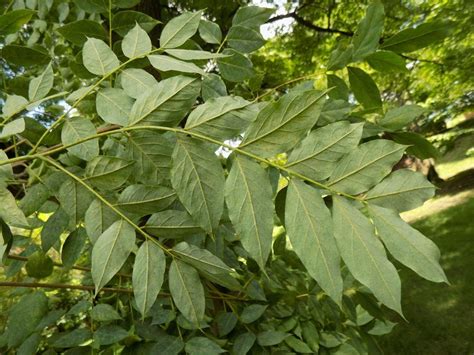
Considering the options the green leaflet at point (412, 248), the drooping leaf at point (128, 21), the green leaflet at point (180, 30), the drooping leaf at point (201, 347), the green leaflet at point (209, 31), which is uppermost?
the drooping leaf at point (128, 21)

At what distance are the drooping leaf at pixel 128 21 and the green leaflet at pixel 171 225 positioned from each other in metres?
0.62

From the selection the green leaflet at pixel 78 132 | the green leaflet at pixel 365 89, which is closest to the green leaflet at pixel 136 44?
the green leaflet at pixel 78 132

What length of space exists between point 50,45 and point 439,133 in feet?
25.7

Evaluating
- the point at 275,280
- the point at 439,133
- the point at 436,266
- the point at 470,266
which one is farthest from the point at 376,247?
the point at 439,133

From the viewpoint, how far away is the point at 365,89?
0.82 m

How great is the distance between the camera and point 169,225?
611 millimetres

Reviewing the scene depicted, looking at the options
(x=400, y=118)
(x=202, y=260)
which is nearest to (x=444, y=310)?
(x=400, y=118)

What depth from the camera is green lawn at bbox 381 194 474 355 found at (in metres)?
3.49

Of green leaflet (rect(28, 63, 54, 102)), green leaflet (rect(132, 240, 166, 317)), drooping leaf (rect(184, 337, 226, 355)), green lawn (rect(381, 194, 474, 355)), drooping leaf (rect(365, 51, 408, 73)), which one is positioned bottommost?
green lawn (rect(381, 194, 474, 355))

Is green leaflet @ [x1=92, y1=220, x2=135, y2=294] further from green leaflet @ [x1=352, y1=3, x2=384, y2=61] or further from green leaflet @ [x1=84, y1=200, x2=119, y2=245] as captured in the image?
green leaflet @ [x1=352, y1=3, x2=384, y2=61]

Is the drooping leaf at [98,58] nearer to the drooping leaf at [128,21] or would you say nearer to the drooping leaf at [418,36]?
the drooping leaf at [128,21]

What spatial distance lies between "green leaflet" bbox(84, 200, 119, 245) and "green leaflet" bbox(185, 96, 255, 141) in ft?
0.73

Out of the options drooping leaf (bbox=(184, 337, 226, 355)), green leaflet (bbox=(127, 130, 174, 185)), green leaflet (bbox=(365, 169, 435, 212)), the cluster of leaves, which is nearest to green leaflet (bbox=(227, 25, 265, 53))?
the cluster of leaves

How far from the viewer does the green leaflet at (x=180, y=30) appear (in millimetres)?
657
